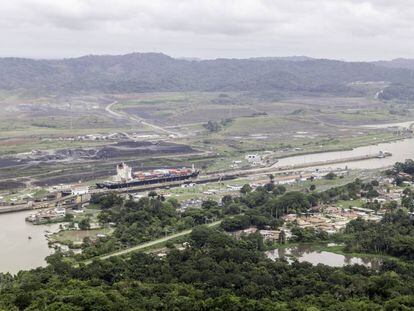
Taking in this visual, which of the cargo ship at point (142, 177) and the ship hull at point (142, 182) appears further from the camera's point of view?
the cargo ship at point (142, 177)

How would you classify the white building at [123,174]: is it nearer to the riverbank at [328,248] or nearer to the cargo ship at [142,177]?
the cargo ship at [142,177]

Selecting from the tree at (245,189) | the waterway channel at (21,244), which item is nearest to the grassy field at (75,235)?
the waterway channel at (21,244)

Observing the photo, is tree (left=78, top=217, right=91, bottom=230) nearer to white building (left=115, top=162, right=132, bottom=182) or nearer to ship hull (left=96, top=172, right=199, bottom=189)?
ship hull (left=96, top=172, right=199, bottom=189)

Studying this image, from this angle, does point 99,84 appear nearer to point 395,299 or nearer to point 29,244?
point 29,244

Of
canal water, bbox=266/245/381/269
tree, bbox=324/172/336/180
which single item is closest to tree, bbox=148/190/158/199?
canal water, bbox=266/245/381/269

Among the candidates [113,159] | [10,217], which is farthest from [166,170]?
[10,217]

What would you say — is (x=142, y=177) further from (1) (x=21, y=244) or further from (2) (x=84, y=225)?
(1) (x=21, y=244)
